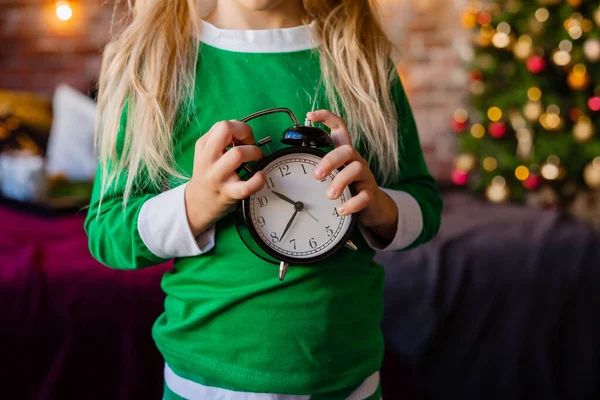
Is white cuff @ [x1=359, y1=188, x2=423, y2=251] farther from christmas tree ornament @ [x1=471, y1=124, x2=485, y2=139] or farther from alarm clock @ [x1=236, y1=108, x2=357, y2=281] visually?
christmas tree ornament @ [x1=471, y1=124, x2=485, y2=139]

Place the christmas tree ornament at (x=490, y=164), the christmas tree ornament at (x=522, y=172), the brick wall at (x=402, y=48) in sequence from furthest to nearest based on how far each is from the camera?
1. the brick wall at (x=402, y=48)
2. the christmas tree ornament at (x=490, y=164)
3. the christmas tree ornament at (x=522, y=172)

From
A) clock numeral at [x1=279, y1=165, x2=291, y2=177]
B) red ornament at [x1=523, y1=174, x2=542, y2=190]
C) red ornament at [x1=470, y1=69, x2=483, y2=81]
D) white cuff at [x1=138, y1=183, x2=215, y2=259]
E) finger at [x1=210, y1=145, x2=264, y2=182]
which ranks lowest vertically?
red ornament at [x1=523, y1=174, x2=542, y2=190]

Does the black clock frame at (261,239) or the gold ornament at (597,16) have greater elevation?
the gold ornament at (597,16)

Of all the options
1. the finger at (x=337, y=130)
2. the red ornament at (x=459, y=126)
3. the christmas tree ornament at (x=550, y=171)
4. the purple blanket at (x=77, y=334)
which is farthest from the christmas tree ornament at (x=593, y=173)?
the finger at (x=337, y=130)

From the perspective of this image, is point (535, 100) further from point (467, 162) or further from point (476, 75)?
point (467, 162)

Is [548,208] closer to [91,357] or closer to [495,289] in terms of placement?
[495,289]

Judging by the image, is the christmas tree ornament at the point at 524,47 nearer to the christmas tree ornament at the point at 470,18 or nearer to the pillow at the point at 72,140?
the christmas tree ornament at the point at 470,18

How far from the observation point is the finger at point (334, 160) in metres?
0.71

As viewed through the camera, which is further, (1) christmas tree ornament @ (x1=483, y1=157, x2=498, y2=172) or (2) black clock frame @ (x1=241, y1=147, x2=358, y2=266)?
(1) christmas tree ornament @ (x1=483, y1=157, x2=498, y2=172)

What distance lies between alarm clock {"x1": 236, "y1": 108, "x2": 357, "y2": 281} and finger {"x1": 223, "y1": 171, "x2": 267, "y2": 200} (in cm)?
4

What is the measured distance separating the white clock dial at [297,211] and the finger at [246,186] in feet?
0.15

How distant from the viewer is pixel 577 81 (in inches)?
101

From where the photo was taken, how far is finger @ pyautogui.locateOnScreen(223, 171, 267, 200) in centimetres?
69

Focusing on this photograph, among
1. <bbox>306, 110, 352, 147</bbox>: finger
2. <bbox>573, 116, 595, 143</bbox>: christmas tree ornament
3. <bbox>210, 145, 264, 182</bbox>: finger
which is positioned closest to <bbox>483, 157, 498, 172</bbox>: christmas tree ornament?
<bbox>573, 116, 595, 143</bbox>: christmas tree ornament
